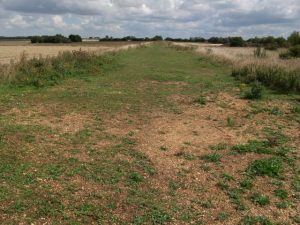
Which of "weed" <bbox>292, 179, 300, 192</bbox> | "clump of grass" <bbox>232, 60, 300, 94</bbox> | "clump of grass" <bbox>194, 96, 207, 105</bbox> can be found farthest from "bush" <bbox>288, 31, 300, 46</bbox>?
"weed" <bbox>292, 179, 300, 192</bbox>

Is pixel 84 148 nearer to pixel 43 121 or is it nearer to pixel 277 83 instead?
pixel 43 121

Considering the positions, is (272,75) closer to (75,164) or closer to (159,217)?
(75,164)

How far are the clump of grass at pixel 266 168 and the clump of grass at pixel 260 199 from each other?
875mm

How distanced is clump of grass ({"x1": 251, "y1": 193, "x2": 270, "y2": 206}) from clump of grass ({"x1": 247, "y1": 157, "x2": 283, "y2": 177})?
88cm

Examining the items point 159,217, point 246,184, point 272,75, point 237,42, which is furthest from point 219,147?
point 237,42

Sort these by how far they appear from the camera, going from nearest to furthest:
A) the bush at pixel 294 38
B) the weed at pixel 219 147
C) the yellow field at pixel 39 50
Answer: the weed at pixel 219 147, the yellow field at pixel 39 50, the bush at pixel 294 38

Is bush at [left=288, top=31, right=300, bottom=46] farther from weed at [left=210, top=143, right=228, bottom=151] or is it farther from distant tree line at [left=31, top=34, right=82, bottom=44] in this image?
distant tree line at [left=31, top=34, right=82, bottom=44]

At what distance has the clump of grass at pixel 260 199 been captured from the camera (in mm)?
5172

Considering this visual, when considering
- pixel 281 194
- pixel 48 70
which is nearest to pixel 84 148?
pixel 281 194

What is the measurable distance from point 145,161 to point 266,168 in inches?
76.0

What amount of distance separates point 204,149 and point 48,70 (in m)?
9.71

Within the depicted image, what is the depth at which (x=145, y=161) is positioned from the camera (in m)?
6.50

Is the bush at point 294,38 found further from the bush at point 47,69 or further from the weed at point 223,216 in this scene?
the weed at point 223,216

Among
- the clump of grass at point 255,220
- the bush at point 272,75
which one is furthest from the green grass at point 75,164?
the bush at point 272,75
